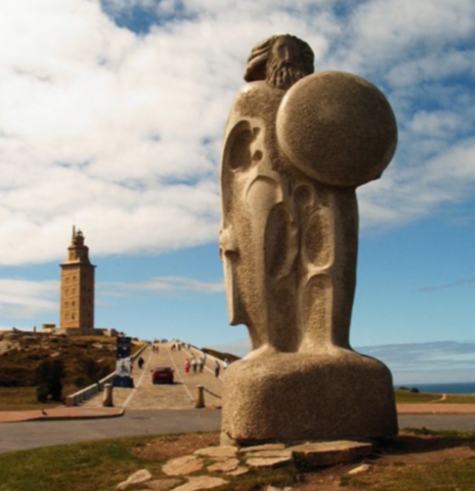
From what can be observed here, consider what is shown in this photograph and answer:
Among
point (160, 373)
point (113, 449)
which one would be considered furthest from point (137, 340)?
point (113, 449)

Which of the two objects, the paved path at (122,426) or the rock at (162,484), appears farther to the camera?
the paved path at (122,426)

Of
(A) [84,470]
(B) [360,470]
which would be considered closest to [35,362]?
(A) [84,470]

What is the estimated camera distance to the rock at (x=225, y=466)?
6.89m

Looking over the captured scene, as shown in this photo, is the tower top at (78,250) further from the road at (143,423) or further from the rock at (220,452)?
the rock at (220,452)

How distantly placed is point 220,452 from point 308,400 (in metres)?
1.06

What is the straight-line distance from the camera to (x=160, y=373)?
30.7m

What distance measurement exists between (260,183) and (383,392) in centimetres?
273

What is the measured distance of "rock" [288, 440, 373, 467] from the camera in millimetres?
6924

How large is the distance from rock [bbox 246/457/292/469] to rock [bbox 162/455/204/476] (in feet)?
1.81

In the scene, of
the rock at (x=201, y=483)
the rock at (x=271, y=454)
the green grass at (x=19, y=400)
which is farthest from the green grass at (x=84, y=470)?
the green grass at (x=19, y=400)

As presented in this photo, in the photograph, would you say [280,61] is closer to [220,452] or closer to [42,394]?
[220,452]

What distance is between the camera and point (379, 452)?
24.8 ft

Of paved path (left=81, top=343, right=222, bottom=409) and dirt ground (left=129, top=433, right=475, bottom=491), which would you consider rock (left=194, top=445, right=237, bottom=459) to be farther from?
paved path (left=81, top=343, right=222, bottom=409)

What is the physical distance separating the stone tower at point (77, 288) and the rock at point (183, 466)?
99.2 metres
